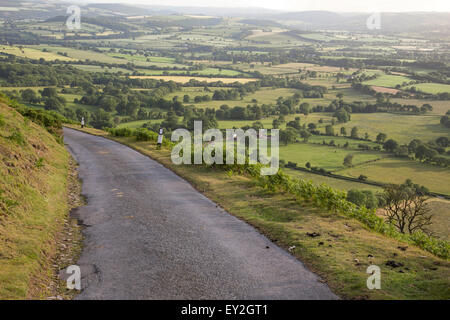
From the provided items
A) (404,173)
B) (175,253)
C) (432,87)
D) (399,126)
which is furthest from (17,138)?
(432,87)

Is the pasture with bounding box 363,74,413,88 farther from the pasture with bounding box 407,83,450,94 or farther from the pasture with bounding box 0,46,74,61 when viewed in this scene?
the pasture with bounding box 0,46,74,61

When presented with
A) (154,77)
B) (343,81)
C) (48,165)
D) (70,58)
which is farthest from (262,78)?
(48,165)

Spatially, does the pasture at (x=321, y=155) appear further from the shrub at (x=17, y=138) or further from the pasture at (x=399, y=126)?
the shrub at (x=17, y=138)

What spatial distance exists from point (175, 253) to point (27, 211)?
5144 mm

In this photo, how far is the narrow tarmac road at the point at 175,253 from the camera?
28.7ft

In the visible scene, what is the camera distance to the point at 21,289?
8.33m

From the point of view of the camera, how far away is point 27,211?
12523mm

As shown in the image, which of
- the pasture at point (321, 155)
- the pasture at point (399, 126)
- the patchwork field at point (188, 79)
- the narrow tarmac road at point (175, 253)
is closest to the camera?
the narrow tarmac road at point (175, 253)

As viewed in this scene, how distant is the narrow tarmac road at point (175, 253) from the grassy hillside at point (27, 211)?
0.93 metres

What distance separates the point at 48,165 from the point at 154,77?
14150cm

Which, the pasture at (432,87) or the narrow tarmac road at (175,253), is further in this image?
the pasture at (432,87)

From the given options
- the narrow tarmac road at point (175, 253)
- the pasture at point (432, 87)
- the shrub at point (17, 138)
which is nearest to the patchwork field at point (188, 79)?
the pasture at point (432, 87)

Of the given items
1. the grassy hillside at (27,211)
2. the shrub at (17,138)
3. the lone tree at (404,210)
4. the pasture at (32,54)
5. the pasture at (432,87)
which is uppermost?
the pasture at (32,54)

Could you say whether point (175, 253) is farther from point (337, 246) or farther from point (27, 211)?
point (27, 211)
